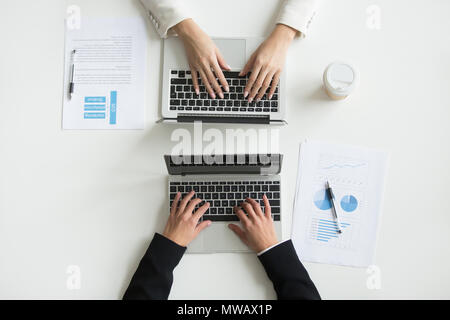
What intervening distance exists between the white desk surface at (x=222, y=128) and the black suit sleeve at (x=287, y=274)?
4cm

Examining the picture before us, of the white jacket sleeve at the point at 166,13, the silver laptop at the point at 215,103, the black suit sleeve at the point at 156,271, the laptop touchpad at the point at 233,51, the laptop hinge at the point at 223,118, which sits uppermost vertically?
the white jacket sleeve at the point at 166,13

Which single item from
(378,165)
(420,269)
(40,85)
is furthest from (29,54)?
(420,269)

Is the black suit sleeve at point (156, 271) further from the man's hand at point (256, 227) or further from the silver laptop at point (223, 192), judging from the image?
the man's hand at point (256, 227)

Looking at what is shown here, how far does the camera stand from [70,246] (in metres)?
0.87

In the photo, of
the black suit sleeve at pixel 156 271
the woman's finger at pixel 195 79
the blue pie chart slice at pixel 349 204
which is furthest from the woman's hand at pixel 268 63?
the black suit sleeve at pixel 156 271

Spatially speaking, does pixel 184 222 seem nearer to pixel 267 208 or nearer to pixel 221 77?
pixel 267 208

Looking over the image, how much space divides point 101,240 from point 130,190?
160mm

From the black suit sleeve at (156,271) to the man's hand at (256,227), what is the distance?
0.17 m

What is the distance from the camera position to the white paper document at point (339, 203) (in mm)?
866

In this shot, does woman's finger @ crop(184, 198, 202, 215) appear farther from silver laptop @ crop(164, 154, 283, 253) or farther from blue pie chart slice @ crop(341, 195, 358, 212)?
blue pie chart slice @ crop(341, 195, 358, 212)

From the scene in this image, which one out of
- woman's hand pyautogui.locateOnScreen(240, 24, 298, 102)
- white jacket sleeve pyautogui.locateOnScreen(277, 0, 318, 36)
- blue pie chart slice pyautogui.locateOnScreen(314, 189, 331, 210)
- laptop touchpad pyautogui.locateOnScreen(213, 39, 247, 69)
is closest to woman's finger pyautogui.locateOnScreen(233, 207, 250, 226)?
blue pie chart slice pyautogui.locateOnScreen(314, 189, 331, 210)

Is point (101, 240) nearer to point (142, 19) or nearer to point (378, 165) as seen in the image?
point (142, 19)

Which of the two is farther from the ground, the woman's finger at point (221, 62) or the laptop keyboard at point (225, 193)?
the woman's finger at point (221, 62)

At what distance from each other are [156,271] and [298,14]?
0.82 meters
